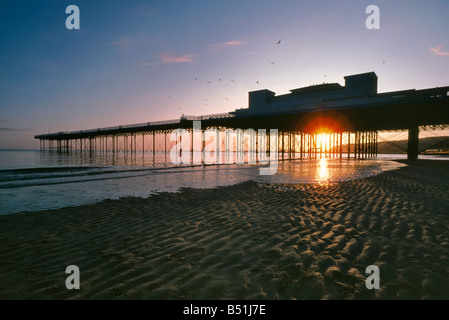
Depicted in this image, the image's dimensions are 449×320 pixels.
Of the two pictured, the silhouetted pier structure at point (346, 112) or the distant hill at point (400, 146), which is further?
the distant hill at point (400, 146)

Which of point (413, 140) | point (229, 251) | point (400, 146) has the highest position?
point (400, 146)

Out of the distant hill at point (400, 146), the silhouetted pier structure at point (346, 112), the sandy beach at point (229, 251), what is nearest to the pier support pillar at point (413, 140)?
the silhouetted pier structure at point (346, 112)

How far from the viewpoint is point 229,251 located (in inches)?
160

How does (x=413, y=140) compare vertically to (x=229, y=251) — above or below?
above

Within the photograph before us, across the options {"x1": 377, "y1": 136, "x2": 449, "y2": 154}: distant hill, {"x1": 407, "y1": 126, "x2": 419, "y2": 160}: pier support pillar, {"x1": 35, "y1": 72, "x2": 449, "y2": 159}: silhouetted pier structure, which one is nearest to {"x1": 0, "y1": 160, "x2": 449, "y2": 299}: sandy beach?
{"x1": 35, "y1": 72, "x2": 449, "y2": 159}: silhouetted pier structure

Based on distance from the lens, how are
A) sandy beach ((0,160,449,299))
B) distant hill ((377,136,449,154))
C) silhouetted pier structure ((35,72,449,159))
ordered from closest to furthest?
sandy beach ((0,160,449,299))
silhouetted pier structure ((35,72,449,159))
distant hill ((377,136,449,154))

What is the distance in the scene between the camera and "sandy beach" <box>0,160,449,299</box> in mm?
2898

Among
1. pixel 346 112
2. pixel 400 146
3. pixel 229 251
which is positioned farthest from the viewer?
pixel 400 146

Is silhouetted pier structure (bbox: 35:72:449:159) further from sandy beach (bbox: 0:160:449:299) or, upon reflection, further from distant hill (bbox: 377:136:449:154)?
distant hill (bbox: 377:136:449:154)

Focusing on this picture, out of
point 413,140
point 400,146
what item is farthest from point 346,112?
point 400,146

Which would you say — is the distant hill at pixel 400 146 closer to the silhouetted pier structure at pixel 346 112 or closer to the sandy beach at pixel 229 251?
the silhouetted pier structure at pixel 346 112

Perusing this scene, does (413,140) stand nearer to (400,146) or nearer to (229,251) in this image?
(229,251)

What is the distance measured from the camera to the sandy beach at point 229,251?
9.51 ft

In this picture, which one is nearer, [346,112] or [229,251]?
[229,251]
